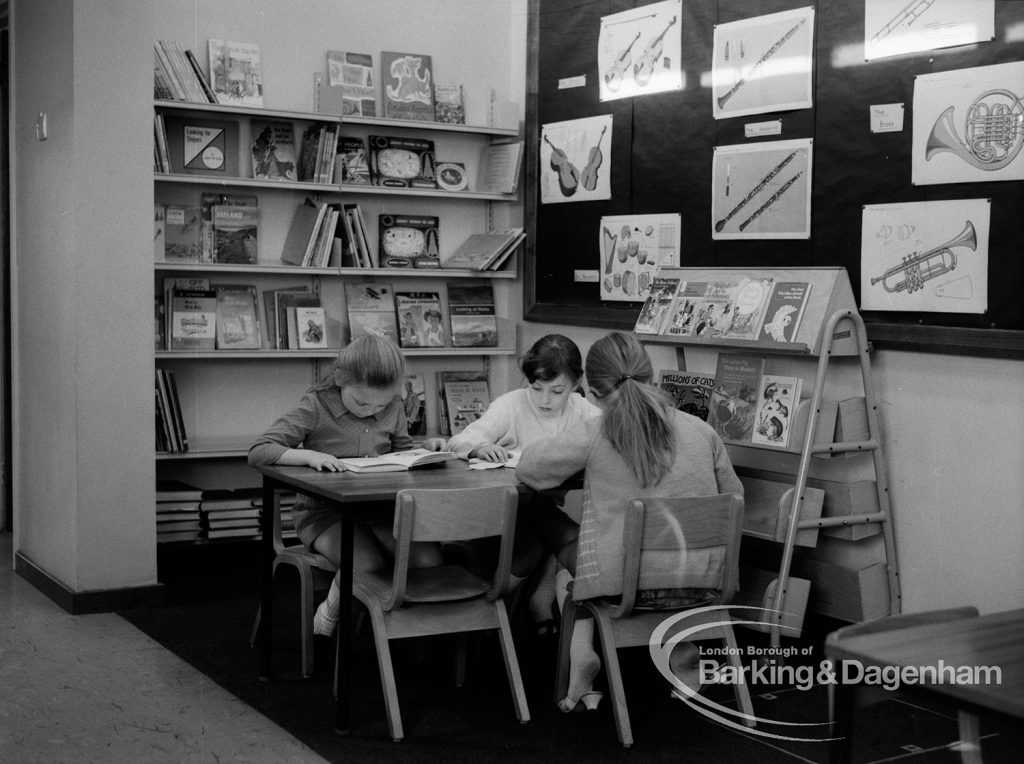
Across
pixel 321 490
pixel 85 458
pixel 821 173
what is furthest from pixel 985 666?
pixel 85 458

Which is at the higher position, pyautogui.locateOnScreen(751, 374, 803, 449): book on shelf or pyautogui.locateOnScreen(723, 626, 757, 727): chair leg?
pyautogui.locateOnScreen(751, 374, 803, 449): book on shelf

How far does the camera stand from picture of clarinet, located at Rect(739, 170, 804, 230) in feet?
14.4

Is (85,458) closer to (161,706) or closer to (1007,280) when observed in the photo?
(161,706)

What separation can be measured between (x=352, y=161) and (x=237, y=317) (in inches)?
35.7

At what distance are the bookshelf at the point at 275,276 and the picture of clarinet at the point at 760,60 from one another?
147 centimetres

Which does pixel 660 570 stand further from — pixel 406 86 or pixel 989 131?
pixel 406 86

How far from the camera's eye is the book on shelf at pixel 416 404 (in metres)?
5.86

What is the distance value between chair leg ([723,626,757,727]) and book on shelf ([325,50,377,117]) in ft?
10.4

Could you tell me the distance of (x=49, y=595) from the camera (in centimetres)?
478

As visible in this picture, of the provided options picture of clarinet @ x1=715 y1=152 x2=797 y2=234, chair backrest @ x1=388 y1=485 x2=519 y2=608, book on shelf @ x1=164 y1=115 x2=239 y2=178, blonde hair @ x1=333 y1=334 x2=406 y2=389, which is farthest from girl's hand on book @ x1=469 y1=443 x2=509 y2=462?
book on shelf @ x1=164 y1=115 x2=239 y2=178

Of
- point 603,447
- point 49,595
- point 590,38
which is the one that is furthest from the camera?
point 590,38

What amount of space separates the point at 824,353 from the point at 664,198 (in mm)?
1399

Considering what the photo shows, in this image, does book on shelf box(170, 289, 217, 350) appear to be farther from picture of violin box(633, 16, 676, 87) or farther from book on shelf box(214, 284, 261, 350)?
picture of violin box(633, 16, 676, 87)

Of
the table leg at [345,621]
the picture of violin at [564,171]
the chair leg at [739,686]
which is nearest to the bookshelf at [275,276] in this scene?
the picture of violin at [564,171]
